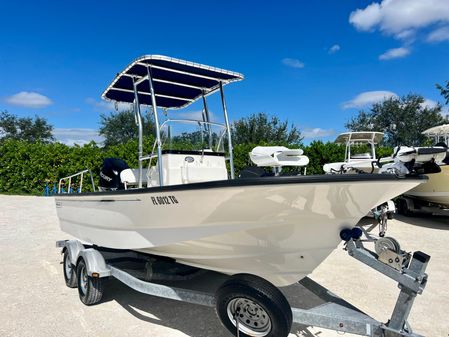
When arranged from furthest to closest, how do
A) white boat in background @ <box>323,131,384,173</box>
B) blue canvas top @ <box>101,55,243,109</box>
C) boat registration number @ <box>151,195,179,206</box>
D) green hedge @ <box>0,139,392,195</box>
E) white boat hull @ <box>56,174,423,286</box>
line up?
green hedge @ <box>0,139,392,195</box>
white boat in background @ <box>323,131,384,173</box>
blue canvas top @ <box>101,55,243,109</box>
boat registration number @ <box>151,195,179,206</box>
white boat hull @ <box>56,174,423,286</box>

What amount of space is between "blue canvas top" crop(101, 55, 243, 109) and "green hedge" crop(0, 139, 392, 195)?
804cm

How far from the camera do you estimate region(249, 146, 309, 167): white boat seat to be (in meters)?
3.31

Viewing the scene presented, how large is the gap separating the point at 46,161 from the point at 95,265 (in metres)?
12.2

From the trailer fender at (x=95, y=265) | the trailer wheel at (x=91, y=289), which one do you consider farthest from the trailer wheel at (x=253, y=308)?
the trailer wheel at (x=91, y=289)

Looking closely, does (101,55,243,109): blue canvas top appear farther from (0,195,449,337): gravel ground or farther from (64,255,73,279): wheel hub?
(0,195,449,337): gravel ground

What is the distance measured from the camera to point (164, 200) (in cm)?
277

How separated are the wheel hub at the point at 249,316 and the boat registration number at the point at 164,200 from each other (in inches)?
35.3

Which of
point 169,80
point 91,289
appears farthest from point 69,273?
point 169,80

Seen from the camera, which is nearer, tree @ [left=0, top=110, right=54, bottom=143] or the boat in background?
the boat in background

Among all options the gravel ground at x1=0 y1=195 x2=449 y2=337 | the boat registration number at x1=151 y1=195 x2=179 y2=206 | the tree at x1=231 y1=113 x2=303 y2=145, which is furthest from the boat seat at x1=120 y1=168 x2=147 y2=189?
the tree at x1=231 y1=113 x2=303 y2=145

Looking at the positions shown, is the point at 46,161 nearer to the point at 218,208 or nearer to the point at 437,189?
the point at 218,208

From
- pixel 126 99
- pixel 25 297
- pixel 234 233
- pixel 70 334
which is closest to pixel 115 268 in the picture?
pixel 70 334

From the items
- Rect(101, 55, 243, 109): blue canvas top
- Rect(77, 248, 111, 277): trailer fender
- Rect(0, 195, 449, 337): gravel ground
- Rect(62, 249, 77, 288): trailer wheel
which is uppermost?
Rect(101, 55, 243, 109): blue canvas top

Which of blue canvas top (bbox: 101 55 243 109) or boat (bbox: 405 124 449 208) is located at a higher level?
blue canvas top (bbox: 101 55 243 109)
